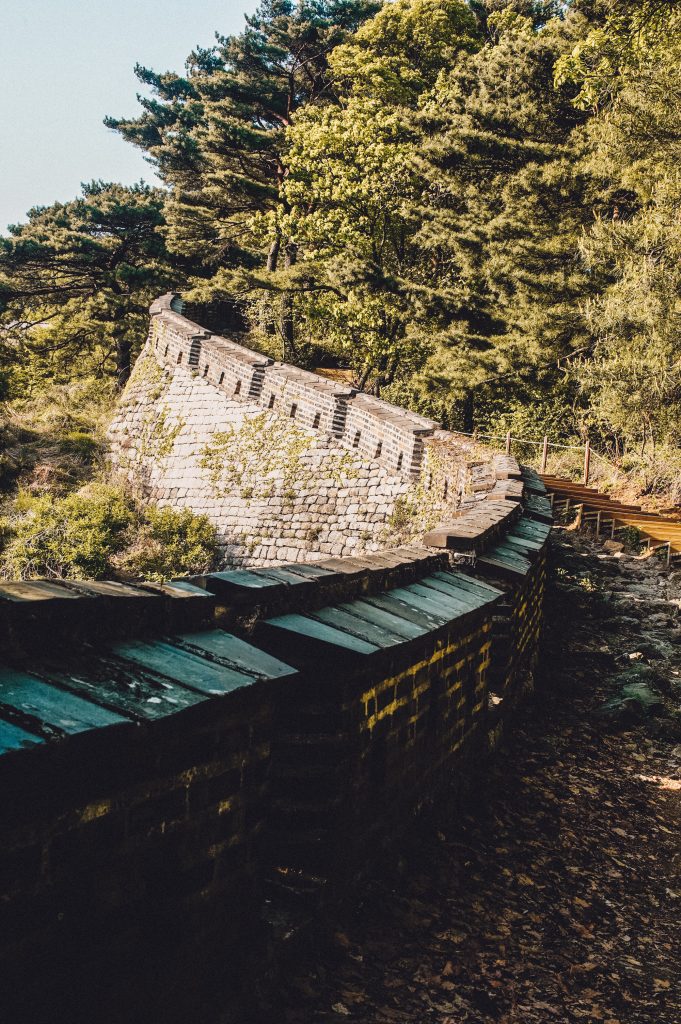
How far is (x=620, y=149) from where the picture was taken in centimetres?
1564

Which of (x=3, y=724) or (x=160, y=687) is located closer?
(x=3, y=724)

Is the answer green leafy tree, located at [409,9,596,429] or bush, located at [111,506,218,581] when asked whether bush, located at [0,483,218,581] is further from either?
green leafy tree, located at [409,9,596,429]

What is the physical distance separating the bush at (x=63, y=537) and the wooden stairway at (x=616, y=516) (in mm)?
8624

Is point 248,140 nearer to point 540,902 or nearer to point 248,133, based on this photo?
point 248,133

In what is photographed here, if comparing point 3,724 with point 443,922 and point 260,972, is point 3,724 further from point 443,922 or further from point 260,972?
point 443,922

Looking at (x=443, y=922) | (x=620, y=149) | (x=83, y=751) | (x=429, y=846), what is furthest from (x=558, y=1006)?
(x=620, y=149)

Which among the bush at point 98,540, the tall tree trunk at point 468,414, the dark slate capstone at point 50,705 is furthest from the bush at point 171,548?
the dark slate capstone at point 50,705

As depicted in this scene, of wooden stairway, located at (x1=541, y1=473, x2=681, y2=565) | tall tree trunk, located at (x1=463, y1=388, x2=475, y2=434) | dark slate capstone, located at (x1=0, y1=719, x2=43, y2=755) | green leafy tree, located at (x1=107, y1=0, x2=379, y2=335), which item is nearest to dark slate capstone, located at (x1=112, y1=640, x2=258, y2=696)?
dark slate capstone, located at (x1=0, y1=719, x2=43, y2=755)

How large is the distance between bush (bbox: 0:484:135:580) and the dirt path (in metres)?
11.2

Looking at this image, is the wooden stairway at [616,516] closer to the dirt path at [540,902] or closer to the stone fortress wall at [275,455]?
the stone fortress wall at [275,455]

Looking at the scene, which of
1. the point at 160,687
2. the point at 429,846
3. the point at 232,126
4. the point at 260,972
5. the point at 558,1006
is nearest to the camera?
the point at 160,687

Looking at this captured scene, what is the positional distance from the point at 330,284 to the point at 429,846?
2342cm

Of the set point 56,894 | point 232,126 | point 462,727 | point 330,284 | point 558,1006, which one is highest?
point 232,126

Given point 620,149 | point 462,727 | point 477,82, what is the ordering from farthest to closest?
1. point 477,82
2. point 620,149
3. point 462,727
